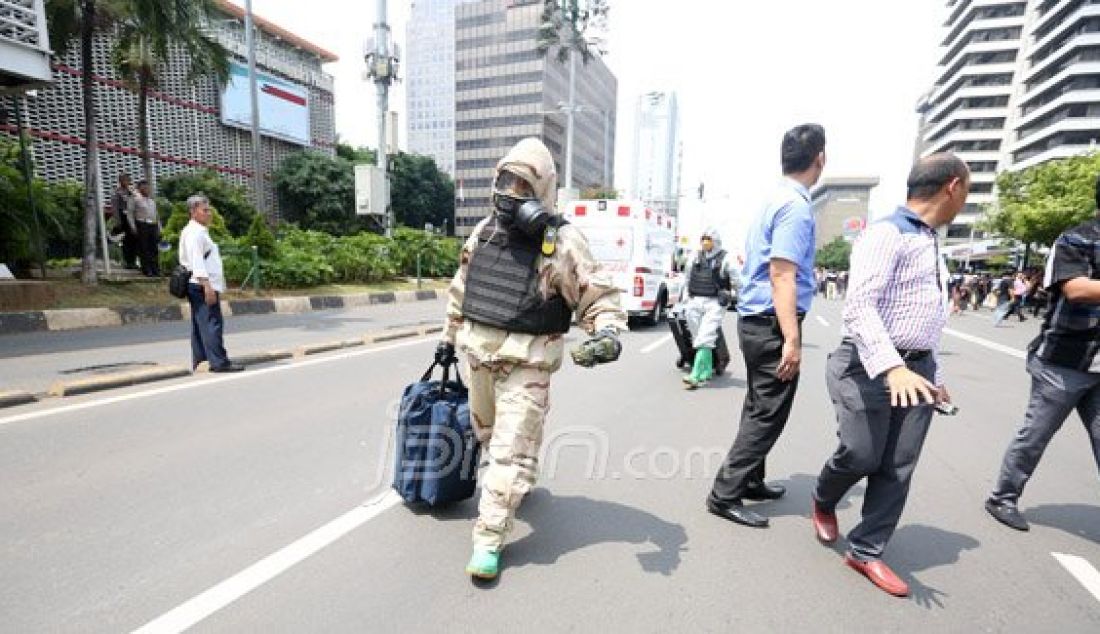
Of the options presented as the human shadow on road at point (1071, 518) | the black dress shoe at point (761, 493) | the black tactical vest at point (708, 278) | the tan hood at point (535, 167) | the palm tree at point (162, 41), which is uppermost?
the palm tree at point (162, 41)

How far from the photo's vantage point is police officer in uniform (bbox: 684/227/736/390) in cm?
622

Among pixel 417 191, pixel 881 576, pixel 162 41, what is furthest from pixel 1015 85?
pixel 881 576

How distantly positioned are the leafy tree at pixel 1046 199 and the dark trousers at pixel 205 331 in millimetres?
29846

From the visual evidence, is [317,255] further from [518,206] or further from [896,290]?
[896,290]

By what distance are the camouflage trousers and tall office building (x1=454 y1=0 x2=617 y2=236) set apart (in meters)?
73.2

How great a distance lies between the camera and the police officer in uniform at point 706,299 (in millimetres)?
6223

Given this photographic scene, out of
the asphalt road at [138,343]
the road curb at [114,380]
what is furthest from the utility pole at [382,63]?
the road curb at [114,380]

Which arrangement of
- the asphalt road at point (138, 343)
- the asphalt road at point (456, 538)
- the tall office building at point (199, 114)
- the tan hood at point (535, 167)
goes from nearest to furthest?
the asphalt road at point (456, 538) → the tan hood at point (535, 167) → the asphalt road at point (138, 343) → the tall office building at point (199, 114)

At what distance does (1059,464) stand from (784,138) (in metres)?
3.58

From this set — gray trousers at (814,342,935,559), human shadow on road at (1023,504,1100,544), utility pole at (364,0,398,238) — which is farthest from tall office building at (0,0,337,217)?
human shadow on road at (1023,504,1100,544)

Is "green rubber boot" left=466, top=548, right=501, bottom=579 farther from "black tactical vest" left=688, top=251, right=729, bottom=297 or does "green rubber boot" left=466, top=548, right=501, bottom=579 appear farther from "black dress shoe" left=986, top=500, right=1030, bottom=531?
"black tactical vest" left=688, top=251, right=729, bottom=297

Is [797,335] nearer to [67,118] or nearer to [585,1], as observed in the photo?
[585,1]

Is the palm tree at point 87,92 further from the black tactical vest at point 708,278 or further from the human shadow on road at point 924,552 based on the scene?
the human shadow on road at point 924,552

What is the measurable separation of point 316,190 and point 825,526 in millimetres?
→ 35710
